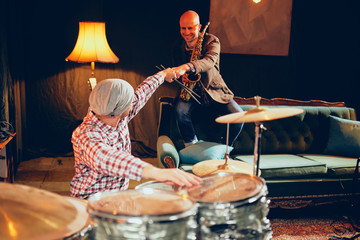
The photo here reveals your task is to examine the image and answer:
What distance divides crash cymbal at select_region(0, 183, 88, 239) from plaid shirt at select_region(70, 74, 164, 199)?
348mm

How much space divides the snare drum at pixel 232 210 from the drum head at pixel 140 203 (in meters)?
0.11

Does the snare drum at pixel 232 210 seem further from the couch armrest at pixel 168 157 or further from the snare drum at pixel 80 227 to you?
the couch armrest at pixel 168 157

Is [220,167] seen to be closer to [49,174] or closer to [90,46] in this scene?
[90,46]

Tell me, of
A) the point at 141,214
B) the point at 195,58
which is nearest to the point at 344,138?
the point at 195,58

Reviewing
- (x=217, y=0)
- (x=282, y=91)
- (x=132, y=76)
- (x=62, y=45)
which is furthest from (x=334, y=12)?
(x=62, y=45)

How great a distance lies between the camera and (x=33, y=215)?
934mm

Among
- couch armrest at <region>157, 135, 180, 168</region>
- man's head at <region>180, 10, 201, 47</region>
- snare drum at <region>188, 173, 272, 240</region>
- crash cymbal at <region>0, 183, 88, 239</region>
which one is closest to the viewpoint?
crash cymbal at <region>0, 183, 88, 239</region>

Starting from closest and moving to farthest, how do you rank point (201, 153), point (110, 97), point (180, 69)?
1. point (110, 97)
2. point (180, 69)
3. point (201, 153)

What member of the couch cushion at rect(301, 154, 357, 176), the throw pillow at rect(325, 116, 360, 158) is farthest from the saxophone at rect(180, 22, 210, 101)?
the throw pillow at rect(325, 116, 360, 158)

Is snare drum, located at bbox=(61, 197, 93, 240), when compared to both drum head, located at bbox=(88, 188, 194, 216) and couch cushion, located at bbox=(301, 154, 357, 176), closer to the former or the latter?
drum head, located at bbox=(88, 188, 194, 216)

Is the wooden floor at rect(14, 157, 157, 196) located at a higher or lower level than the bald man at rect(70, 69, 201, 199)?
lower

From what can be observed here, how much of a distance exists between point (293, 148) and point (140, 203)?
2914 millimetres

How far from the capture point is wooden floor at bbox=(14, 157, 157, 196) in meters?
3.82

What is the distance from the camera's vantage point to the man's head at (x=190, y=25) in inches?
121
